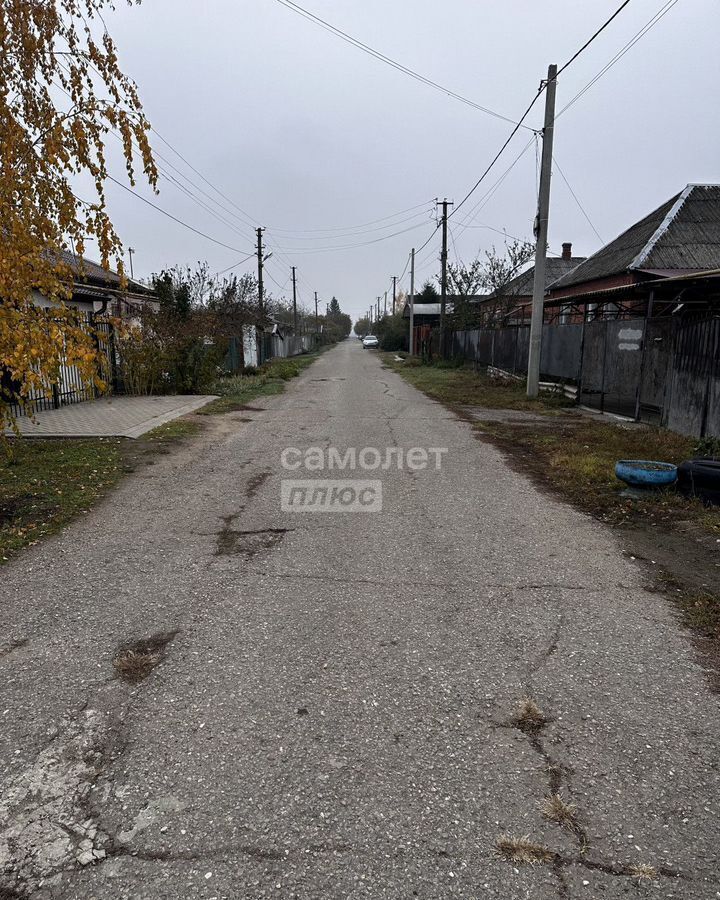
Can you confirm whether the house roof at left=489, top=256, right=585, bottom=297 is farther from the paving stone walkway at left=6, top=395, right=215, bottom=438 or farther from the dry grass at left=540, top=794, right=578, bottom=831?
the dry grass at left=540, top=794, right=578, bottom=831

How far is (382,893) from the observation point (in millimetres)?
1918

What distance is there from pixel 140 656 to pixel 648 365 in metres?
11.7

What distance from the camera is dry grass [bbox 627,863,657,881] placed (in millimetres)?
1977

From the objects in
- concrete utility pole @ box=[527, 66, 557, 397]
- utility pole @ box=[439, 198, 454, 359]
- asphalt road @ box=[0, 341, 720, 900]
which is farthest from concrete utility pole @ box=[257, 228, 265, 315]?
asphalt road @ box=[0, 341, 720, 900]

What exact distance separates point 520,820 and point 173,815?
50.7 inches

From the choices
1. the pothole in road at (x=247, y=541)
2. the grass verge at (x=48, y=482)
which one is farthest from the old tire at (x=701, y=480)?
the grass verge at (x=48, y=482)

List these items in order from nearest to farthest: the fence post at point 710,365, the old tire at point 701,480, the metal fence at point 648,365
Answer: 1. the old tire at point 701,480
2. the fence post at point 710,365
3. the metal fence at point 648,365

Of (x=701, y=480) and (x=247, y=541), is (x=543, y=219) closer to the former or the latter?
(x=701, y=480)

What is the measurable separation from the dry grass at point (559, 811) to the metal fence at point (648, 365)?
27.2 ft

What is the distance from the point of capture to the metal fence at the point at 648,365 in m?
9.45

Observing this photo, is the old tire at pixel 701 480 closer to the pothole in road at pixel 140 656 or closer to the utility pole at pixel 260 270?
the pothole in road at pixel 140 656

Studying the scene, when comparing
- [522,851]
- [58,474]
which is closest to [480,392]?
[58,474]

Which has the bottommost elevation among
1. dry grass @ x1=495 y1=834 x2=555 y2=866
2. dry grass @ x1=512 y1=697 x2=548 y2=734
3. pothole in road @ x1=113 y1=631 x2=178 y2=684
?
dry grass @ x1=495 y1=834 x2=555 y2=866

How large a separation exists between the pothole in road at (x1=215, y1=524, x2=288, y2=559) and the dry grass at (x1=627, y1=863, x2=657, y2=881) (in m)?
3.40
